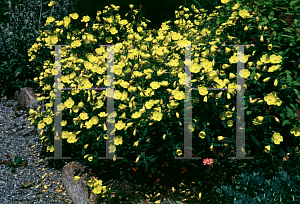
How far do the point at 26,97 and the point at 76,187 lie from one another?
2251 millimetres

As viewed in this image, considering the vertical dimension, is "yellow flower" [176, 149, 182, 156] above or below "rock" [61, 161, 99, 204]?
above

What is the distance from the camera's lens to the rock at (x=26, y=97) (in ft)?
14.0

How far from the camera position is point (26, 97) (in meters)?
4.34

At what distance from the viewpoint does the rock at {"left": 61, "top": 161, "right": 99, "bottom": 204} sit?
2540 millimetres

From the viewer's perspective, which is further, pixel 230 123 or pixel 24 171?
pixel 24 171

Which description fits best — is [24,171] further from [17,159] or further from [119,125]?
Answer: [119,125]

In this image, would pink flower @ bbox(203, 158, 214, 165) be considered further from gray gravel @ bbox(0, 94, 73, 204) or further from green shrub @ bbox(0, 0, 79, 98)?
green shrub @ bbox(0, 0, 79, 98)

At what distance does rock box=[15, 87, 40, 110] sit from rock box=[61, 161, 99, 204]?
65.5 inches

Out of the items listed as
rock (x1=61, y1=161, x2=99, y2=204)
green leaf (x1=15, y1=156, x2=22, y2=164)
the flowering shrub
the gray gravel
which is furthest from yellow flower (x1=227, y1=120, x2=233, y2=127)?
green leaf (x1=15, y1=156, x2=22, y2=164)

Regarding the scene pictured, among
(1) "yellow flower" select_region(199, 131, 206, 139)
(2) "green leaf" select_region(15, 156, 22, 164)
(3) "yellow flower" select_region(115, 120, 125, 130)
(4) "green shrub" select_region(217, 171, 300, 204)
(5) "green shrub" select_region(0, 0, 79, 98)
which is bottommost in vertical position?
(2) "green leaf" select_region(15, 156, 22, 164)

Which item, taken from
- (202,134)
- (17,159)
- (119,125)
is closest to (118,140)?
(119,125)

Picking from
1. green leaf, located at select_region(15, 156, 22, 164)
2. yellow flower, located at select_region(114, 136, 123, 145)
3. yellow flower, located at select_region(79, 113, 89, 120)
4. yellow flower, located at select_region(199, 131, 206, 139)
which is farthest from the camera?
green leaf, located at select_region(15, 156, 22, 164)

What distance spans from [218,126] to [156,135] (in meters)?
0.58

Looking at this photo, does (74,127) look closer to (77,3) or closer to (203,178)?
(203,178)
